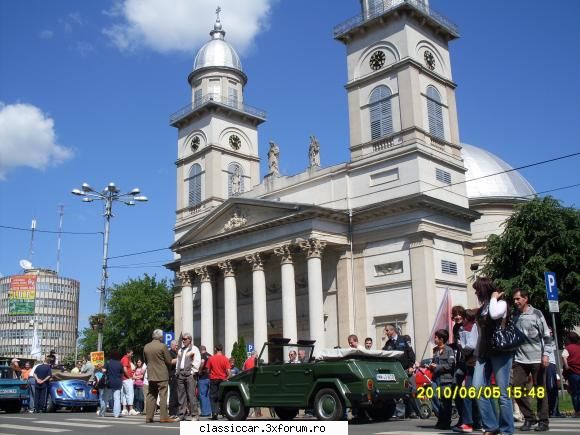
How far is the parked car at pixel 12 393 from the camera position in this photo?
20.3 meters

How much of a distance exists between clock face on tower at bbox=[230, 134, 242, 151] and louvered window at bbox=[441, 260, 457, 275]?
2216 cm

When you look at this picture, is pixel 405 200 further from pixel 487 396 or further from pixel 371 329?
pixel 487 396

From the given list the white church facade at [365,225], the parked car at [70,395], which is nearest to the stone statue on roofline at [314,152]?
the white church facade at [365,225]

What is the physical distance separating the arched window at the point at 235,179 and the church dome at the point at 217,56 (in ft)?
28.8

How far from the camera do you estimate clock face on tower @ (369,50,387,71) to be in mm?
41094

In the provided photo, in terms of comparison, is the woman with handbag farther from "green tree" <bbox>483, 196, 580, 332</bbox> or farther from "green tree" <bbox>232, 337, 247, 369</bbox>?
"green tree" <bbox>232, 337, 247, 369</bbox>

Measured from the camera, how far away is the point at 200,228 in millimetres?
45969

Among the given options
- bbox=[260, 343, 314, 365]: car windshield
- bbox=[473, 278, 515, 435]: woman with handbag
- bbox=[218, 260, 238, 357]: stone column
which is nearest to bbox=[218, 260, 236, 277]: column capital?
bbox=[218, 260, 238, 357]: stone column

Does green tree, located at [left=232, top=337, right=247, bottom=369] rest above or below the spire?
below

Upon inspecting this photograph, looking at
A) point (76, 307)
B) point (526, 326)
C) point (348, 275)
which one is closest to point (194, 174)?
point (348, 275)

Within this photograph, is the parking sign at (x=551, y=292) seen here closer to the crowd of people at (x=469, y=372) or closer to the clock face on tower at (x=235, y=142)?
the crowd of people at (x=469, y=372)

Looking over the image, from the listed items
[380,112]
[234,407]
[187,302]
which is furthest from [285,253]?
[234,407]

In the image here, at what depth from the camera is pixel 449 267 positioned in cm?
3803

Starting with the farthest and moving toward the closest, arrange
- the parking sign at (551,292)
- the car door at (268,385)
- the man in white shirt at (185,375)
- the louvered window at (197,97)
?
1. the louvered window at (197,97)
2. the parking sign at (551,292)
3. the man in white shirt at (185,375)
4. the car door at (268,385)
